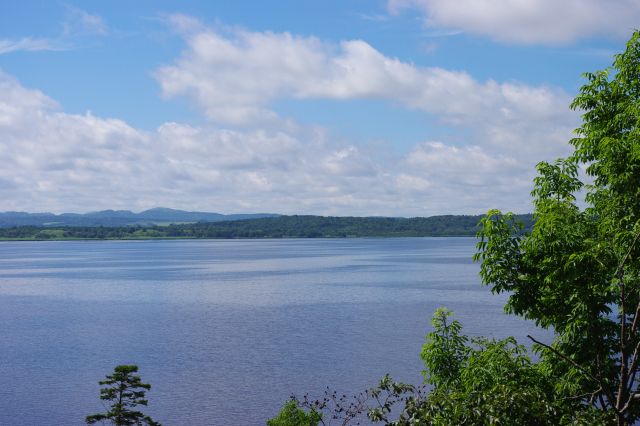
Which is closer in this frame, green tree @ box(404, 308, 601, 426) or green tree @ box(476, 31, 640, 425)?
green tree @ box(404, 308, 601, 426)

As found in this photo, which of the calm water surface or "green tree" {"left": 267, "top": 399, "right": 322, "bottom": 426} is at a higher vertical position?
"green tree" {"left": 267, "top": 399, "right": 322, "bottom": 426}

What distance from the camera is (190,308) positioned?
106688 millimetres

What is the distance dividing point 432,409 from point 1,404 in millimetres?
51687

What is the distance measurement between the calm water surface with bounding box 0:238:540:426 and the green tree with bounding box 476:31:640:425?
3532 cm

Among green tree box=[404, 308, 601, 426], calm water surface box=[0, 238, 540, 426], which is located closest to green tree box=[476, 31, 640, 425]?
green tree box=[404, 308, 601, 426]

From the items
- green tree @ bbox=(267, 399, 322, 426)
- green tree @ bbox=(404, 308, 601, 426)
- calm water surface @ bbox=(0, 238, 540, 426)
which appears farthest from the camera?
calm water surface @ bbox=(0, 238, 540, 426)

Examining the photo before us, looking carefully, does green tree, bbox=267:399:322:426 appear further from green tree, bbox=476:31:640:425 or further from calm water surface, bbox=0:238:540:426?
green tree, bbox=476:31:640:425

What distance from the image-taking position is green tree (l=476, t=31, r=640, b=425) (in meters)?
14.8

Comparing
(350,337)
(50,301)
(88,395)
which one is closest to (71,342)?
(88,395)

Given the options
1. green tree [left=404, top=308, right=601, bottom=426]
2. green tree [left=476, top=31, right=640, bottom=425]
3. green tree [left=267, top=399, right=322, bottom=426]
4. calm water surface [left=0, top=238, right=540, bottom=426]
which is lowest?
calm water surface [left=0, top=238, right=540, bottom=426]

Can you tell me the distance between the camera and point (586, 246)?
49.2 feet

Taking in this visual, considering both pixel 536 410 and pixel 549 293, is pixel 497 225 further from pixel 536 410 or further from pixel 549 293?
pixel 536 410

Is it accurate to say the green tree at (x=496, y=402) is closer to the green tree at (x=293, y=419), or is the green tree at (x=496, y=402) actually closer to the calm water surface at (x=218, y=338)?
the green tree at (x=293, y=419)

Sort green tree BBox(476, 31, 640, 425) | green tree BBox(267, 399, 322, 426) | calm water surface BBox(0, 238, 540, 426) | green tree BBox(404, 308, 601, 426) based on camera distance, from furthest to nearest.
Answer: calm water surface BBox(0, 238, 540, 426)
green tree BBox(267, 399, 322, 426)
green tree BBox(476, 31, 640, 425)
green tree BBox(404, 308, 601, 426)
